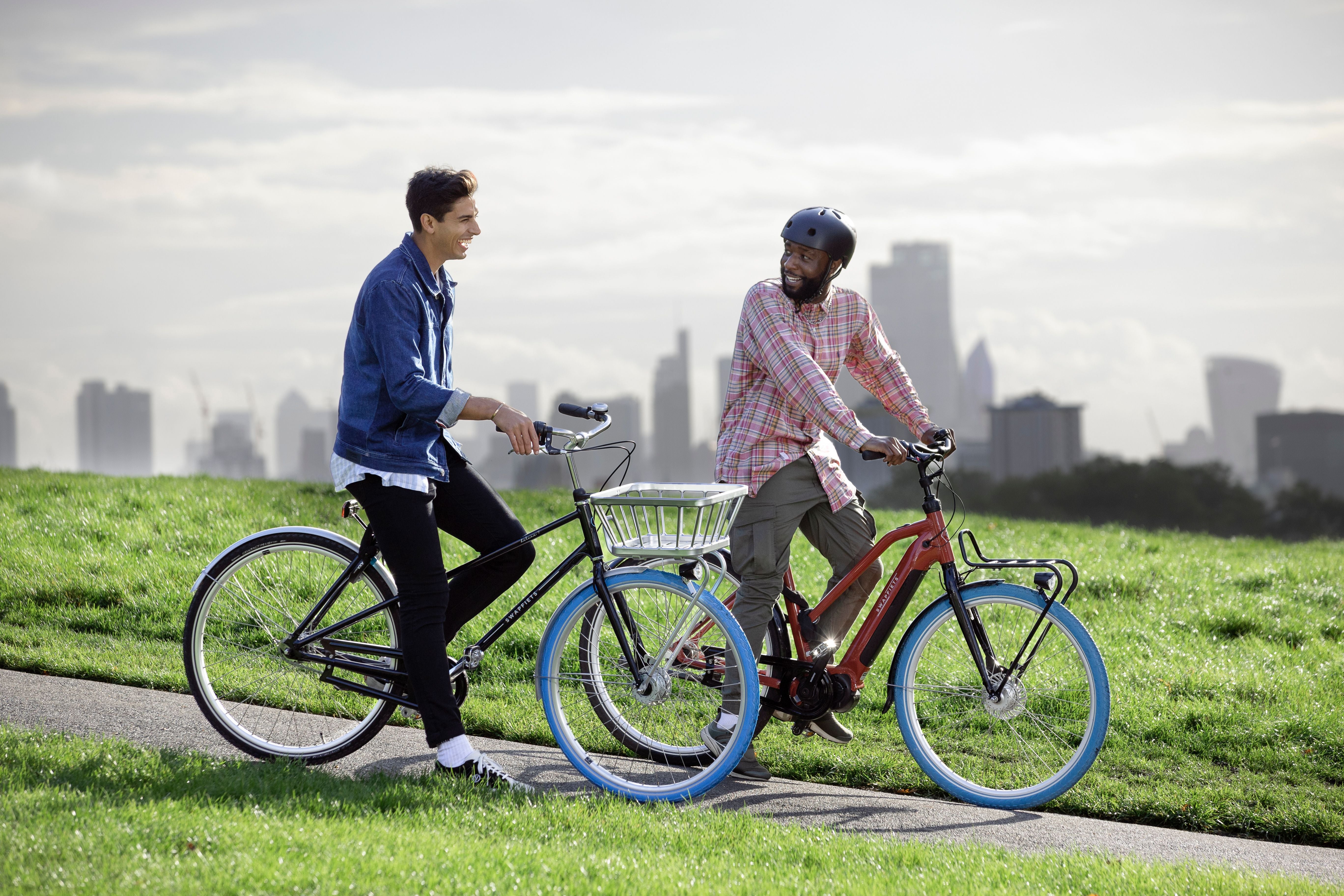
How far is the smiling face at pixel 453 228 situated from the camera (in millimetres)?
4402

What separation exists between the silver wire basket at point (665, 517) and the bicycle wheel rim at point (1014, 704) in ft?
3.37

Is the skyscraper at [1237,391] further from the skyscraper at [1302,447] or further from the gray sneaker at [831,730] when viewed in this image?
the gray sneaker at [831,730]

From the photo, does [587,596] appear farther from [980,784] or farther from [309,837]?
[980,784]

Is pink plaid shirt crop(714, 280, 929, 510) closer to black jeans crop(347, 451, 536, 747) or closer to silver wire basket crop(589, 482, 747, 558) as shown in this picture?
silver wire basket crop(589, 482, 747, 558)

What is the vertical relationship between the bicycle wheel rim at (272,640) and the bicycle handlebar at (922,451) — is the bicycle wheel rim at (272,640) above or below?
below

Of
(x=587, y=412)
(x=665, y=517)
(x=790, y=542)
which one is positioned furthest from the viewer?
(x=790, y=542)

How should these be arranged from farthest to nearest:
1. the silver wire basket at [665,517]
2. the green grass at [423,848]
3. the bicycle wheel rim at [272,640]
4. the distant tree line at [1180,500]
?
the distant tree line at [1180,500] < the bicycle wheel rim at [272,640] < the silver wire basket at [665,517] < the green grass at [423,848]

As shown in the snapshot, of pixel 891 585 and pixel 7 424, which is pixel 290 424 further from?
pixel 891 585

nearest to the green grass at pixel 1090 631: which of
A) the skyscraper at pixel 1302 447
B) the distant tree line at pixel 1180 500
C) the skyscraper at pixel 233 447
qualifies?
the distant tree line at pixel 1180 500

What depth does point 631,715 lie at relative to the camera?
15.6 ft

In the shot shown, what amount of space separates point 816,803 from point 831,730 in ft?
1.75

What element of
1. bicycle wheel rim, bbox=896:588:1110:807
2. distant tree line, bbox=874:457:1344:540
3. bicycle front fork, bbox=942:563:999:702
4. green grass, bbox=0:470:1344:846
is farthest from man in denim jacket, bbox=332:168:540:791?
distant tree line, bbox=874:457:1344:540

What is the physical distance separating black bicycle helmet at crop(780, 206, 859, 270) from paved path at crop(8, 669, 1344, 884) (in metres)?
2.13

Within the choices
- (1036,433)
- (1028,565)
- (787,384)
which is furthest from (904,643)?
(1036,433)
